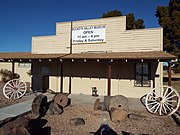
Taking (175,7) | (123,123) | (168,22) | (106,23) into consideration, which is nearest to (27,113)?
(123,123)

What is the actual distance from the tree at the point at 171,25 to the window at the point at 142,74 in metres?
15.1

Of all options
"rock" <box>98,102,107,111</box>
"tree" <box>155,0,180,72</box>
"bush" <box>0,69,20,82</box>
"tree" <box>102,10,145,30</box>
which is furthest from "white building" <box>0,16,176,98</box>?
"tree" <box>102,10,145,30</box>

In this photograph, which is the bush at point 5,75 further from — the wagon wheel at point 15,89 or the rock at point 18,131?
the rock at point 18,131

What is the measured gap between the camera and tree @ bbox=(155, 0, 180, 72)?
27172mm

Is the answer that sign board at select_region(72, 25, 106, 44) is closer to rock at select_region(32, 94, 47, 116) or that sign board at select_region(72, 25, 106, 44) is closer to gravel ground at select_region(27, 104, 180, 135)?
gravel ground at select_region(27, 104, 180, 135)

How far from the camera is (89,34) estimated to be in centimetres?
1562

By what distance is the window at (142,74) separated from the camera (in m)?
13.8

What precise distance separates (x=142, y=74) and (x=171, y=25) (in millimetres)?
16673

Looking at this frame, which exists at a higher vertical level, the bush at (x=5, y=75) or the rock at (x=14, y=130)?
the bush at (x=5, y=75)

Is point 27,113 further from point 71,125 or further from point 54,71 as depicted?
point 54,71

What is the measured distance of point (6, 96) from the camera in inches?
515

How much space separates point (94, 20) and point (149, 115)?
863 cm

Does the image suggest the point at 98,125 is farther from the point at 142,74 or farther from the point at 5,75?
the point at 5,75

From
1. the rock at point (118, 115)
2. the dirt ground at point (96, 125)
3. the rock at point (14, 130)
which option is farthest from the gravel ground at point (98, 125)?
the rock at point (14, 130)
